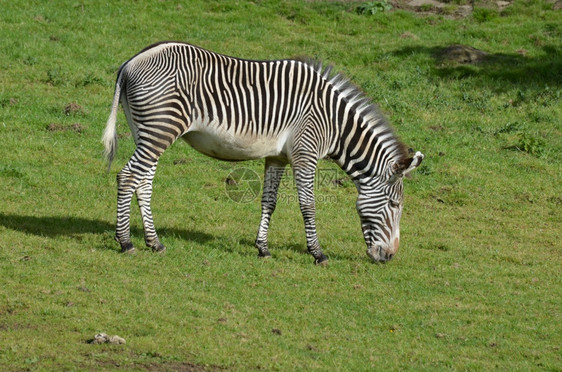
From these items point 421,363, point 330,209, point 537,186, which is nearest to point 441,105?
point 537,186

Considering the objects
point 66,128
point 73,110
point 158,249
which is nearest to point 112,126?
point 158,249

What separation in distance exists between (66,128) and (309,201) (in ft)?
24.8

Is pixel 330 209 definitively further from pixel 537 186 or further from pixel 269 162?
pixel 537 186

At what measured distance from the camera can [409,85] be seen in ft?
72.2

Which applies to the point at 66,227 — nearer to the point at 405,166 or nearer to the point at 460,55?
the point at 405,166

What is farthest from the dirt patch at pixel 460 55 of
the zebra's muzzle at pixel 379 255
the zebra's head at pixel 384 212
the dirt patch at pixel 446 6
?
the zebra's muzzle at pixel 379 255

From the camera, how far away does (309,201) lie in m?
12.9

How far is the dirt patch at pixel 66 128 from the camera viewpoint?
59.2ft

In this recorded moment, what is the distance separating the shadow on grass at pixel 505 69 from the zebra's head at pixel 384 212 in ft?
33.7

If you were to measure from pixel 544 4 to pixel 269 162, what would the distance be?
17433mm

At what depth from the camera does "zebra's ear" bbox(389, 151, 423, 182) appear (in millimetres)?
12492

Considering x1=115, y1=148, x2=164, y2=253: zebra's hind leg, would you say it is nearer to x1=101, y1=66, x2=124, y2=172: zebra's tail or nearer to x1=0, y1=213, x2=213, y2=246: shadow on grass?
x1=101, y1=66, x2=124, y2=172: zebra's tail

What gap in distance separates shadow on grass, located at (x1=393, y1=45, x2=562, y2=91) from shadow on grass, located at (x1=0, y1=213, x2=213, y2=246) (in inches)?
444

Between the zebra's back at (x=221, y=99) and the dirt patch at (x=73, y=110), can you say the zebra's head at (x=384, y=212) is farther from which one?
the dirt patch at (x=73, y=110)
